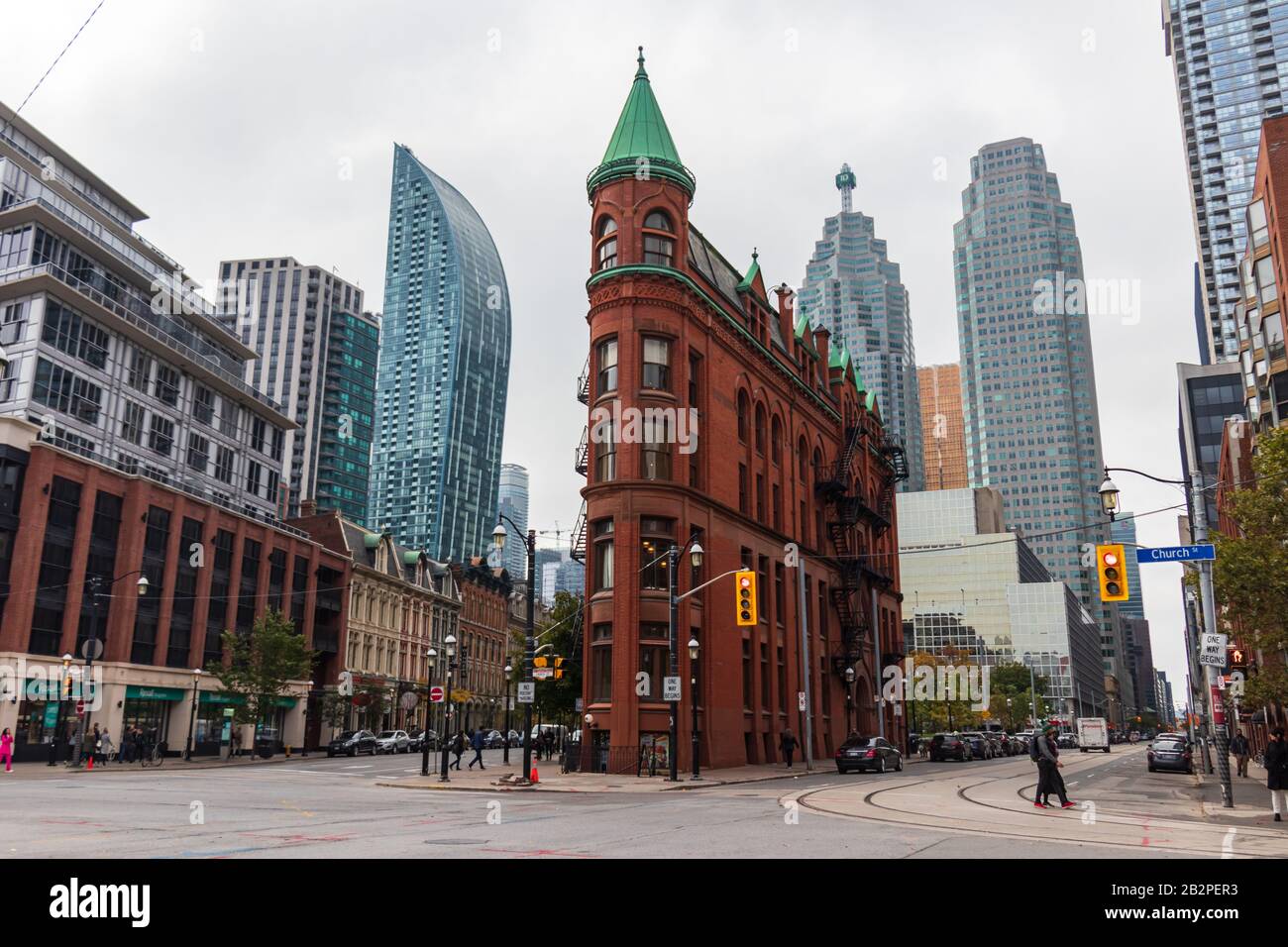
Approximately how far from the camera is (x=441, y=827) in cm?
1588

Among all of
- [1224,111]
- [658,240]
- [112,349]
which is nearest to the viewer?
[658,240]

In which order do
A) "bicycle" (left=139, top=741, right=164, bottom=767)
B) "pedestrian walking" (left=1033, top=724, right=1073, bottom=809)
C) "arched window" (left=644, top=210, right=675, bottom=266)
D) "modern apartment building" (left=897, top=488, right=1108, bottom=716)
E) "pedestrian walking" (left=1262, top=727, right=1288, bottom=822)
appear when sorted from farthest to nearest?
"modern apartment building" (left=897, top=488, right=1108, bottom=716), "bicycle" (left=139, top=741, right=164, bottom=767), "arched window" (left=644, top=210, right=675, bottom=266), "pedestrian walking" (left=1033, top=724, right=1073, bottom=809), "pedestrian walking" (left=1262, top=727, right=1288, bottom=822)

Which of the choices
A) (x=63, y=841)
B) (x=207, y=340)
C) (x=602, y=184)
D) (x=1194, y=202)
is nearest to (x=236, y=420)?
(x=207, y=340)

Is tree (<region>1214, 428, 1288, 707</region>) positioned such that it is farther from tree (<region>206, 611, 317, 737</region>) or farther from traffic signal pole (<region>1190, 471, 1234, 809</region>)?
tree (<region>206, 611, 317, 737</region>)

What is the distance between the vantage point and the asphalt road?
40.0 ft

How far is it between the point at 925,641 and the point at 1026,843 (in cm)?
14097

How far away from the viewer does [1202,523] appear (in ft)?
78.4

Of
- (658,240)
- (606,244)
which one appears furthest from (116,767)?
(658,240)

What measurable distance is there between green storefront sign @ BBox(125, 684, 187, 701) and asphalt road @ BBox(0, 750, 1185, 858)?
30.6 metres

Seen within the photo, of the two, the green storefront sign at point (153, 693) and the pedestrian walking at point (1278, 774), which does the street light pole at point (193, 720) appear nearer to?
the green storefront sign at point (153, 693)

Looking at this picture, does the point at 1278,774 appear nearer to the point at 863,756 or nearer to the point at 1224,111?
the point at 863,756

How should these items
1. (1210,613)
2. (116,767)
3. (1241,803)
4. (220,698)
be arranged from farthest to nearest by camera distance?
(220,698)
(116,767)
(1241,803)
(1210,613)

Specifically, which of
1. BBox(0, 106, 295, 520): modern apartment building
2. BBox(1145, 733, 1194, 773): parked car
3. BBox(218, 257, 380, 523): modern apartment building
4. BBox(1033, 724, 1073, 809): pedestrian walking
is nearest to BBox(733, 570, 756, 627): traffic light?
BBox(1033, 724, 1073, 809): pedestrian walking

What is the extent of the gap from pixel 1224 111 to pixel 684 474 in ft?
556
